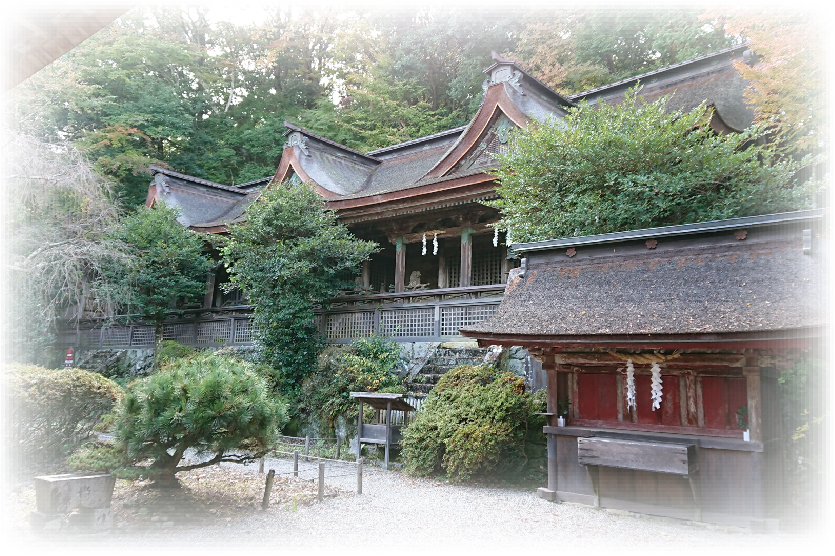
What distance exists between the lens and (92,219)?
16672 millimetres

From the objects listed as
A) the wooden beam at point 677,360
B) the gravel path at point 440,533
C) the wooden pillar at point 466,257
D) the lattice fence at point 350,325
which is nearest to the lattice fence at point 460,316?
the wooden pillar at point 466,257

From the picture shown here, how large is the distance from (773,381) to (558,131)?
5.82 metres

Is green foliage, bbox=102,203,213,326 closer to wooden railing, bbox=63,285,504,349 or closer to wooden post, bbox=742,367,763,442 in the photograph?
wooden railing, bbox=63,285,504,349

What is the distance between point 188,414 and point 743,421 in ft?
23.0

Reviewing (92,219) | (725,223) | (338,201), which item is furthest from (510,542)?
(92,219)

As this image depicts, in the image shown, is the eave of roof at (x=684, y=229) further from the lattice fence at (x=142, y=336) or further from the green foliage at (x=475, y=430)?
the lattice fence at (x=142, y=336)

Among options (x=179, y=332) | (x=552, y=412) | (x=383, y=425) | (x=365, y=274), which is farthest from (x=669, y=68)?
(x=179, y=332)

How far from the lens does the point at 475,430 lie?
9.31 metres

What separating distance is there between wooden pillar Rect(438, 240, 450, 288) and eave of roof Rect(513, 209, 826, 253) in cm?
913

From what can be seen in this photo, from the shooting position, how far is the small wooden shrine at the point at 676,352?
648 cm

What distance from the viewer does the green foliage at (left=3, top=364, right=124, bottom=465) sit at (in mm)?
7988

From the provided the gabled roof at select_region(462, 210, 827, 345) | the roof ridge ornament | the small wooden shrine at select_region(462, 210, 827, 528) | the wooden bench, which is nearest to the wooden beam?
the small wooden shrine at select_region(462, 210, 827, 528)

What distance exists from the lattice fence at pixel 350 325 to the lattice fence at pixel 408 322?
0.44 m

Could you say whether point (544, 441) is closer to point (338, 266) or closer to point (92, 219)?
point (338, 266)
